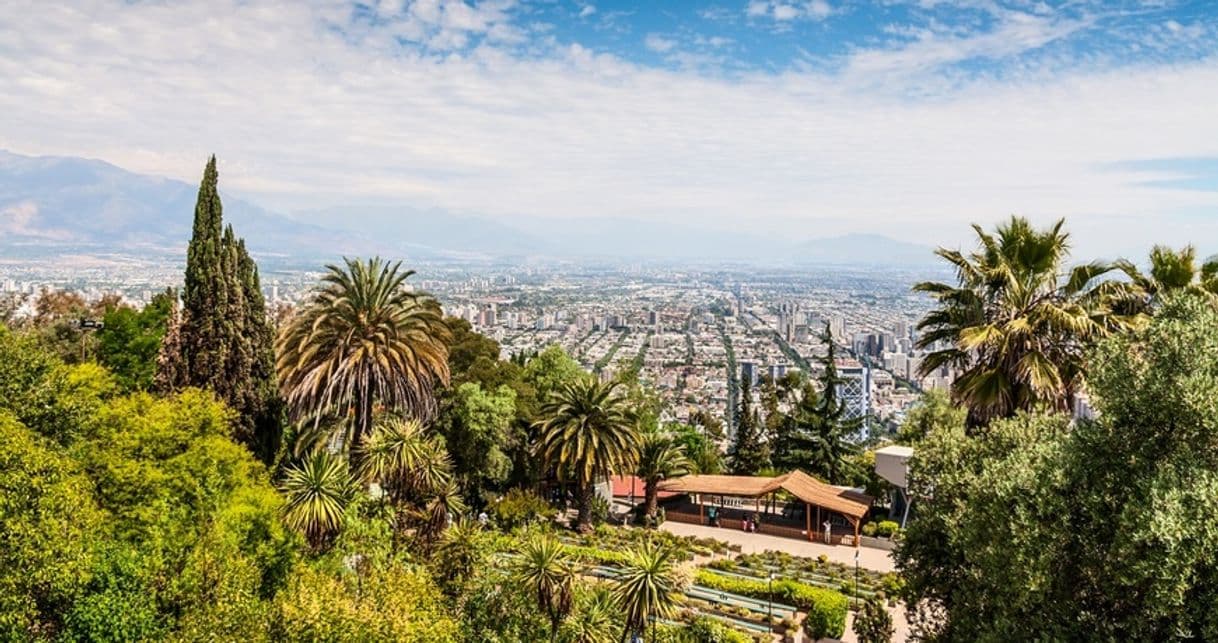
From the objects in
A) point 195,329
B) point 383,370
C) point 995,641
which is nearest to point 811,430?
point 383,370

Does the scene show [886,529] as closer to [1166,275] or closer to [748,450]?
[748,450]

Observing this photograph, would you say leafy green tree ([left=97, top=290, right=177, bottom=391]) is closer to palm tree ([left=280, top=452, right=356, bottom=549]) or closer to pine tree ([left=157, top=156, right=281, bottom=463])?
pine tree ([left=157, top=156, right=281, bottom=463])

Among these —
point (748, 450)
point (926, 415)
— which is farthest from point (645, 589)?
point (748, 450)

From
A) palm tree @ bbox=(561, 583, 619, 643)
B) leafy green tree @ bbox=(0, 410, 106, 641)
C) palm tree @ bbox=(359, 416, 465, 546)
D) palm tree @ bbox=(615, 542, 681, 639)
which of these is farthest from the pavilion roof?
leafy green tree @ bbox=(0, 410, 106, 641)

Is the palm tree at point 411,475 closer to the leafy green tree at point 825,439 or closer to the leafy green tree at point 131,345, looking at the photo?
the leafy green tree at point 131,345

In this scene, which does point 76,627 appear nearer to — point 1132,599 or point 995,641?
point 995,641

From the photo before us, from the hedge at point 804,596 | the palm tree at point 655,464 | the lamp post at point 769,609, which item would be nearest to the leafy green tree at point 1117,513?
the hedge at point 804,596
